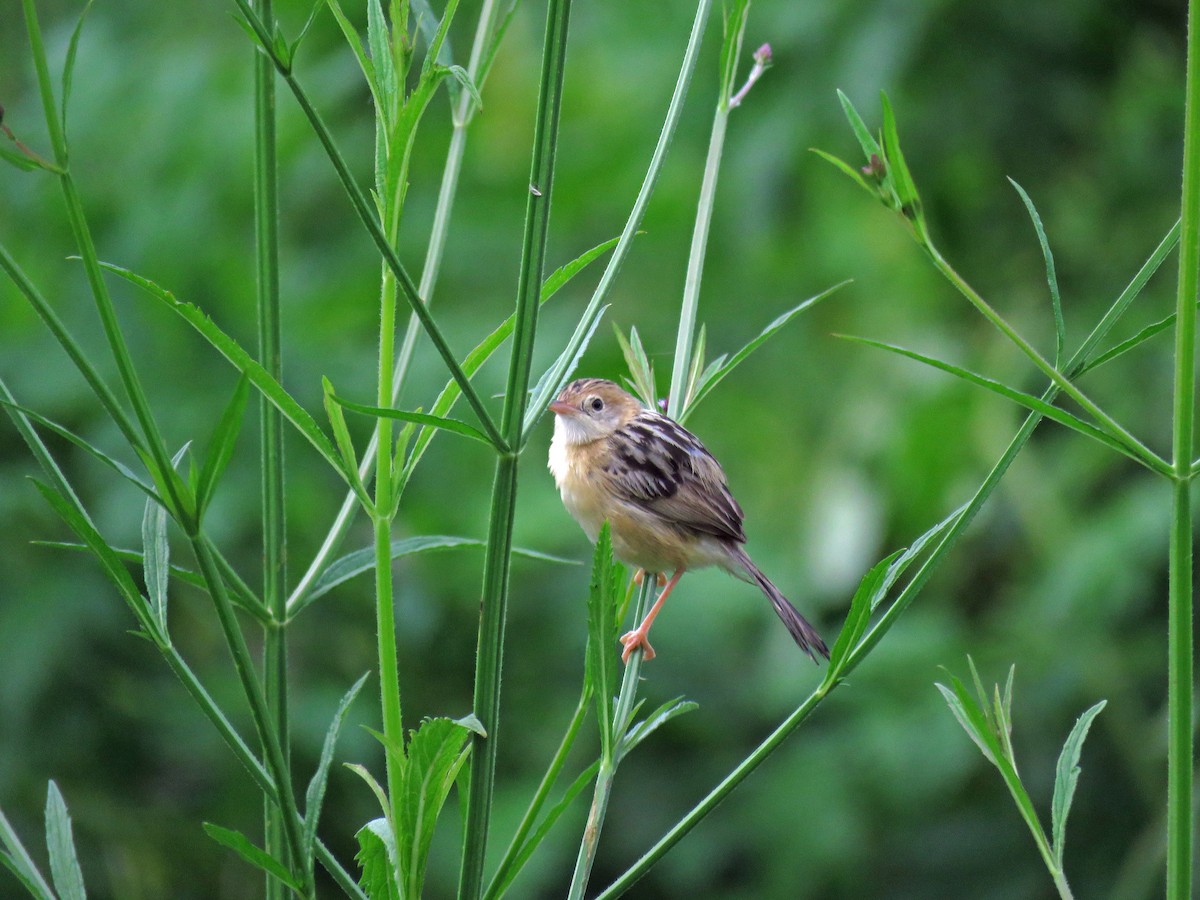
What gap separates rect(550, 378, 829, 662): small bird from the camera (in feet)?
8.41

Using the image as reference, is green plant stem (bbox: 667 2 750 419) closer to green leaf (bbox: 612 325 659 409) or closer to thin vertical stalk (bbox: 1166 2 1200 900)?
green leaf (bbox: 612 325 659 409)

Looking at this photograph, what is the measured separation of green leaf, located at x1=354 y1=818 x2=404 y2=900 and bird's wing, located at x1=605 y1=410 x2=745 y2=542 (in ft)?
4.88

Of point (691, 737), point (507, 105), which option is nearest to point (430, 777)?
point (691, 737)

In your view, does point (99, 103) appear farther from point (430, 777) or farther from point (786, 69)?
point (430, 777)

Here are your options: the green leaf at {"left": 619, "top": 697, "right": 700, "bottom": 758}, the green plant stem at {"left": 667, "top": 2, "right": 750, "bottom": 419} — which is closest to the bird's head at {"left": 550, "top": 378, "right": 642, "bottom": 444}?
the green plant stem at {"left": 667, "top": 2, "right": 750, "bottom": 419}

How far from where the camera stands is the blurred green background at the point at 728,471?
12.4 ft

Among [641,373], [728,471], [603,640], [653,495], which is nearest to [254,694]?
[603,640]

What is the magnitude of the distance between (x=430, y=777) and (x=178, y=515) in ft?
1.04

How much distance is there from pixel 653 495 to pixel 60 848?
5.49 feet

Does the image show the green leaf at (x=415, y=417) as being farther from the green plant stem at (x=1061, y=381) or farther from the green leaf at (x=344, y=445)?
the green plant stem at (x=1061, y=381)

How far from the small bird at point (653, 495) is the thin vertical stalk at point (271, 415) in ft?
3.80

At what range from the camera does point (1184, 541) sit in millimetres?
1088

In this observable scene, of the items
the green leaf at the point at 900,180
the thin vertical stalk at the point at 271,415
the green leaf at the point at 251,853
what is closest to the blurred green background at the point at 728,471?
the thin vertical stalk at the point at 271,415

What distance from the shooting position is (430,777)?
1189 millimetres
